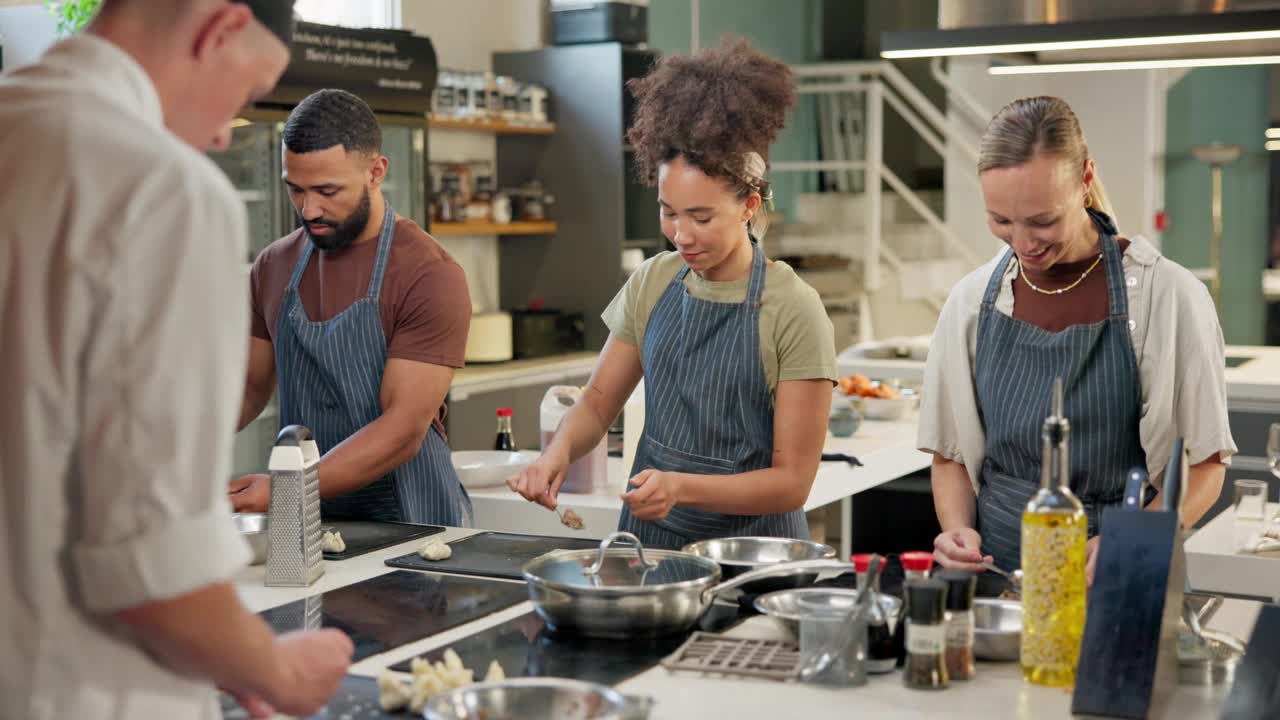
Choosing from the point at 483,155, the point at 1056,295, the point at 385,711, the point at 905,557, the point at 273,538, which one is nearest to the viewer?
the point at 385,711

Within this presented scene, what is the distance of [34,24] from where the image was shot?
470cm

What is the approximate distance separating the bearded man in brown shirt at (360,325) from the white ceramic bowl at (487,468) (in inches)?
25.8

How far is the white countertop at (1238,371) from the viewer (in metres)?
4.78

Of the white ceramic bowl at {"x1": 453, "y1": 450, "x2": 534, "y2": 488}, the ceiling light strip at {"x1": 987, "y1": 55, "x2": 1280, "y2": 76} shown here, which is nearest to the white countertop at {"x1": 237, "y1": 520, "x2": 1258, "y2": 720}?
the white ceramic bowl at {"x1": 453, "y1": 450, "x2": 534, "y2": 488}

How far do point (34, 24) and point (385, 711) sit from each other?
380cm

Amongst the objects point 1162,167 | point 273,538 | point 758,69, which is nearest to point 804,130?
point 1162,167

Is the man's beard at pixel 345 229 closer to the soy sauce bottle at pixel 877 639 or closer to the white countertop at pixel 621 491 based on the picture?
the white countertop at pixel 621 491

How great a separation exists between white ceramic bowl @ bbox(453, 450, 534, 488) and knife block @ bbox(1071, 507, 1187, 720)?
206 centimetres

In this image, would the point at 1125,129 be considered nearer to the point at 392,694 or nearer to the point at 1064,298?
the point at 1064,298

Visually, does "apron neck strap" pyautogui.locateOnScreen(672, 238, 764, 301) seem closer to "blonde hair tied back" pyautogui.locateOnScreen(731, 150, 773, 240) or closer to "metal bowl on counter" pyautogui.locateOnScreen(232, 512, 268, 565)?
"blonde hair tied back" pyautogui.locateOnScreen(731, 150, 773, 240)

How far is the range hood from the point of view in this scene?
281 centimetres

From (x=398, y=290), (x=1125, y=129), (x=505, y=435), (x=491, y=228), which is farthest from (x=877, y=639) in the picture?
(x=1125, y=129)

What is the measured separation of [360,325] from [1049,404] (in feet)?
4.26

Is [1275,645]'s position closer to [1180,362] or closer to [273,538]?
[1180,362]
